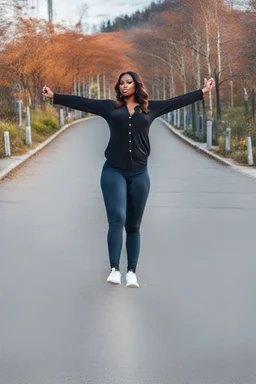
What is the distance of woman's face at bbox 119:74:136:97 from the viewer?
6.65m

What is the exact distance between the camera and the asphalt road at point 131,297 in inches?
187

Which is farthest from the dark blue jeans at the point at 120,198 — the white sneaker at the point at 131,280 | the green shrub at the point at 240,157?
the green shrub at the point at 240,157

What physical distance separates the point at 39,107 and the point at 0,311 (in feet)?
148

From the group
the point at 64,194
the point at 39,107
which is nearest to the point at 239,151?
the point at 64,194

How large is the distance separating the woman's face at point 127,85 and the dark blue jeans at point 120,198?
63cm

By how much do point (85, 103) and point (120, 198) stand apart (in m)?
0.87

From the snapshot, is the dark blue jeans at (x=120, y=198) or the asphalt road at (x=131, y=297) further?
the dark blue jeans at (x=120, y=198)

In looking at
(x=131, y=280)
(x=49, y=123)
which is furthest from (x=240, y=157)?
(x=49, y=123)

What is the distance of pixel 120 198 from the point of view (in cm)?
673

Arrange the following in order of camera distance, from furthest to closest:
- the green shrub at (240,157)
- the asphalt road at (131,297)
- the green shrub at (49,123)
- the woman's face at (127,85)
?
the green shrub at (49,123)
the green shrub at (240,157)
the woman's face at (127,85)
the asphalt road at (131,297)

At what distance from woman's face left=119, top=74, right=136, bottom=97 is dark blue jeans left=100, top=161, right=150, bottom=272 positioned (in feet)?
2.06

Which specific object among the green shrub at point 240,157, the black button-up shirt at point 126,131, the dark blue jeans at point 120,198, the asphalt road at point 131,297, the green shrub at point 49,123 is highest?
the black button-up shirt at point 126,131

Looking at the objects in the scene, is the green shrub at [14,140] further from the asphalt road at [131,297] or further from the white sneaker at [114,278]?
the white sneaker at [114,278]

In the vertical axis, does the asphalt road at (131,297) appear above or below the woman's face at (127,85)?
below
